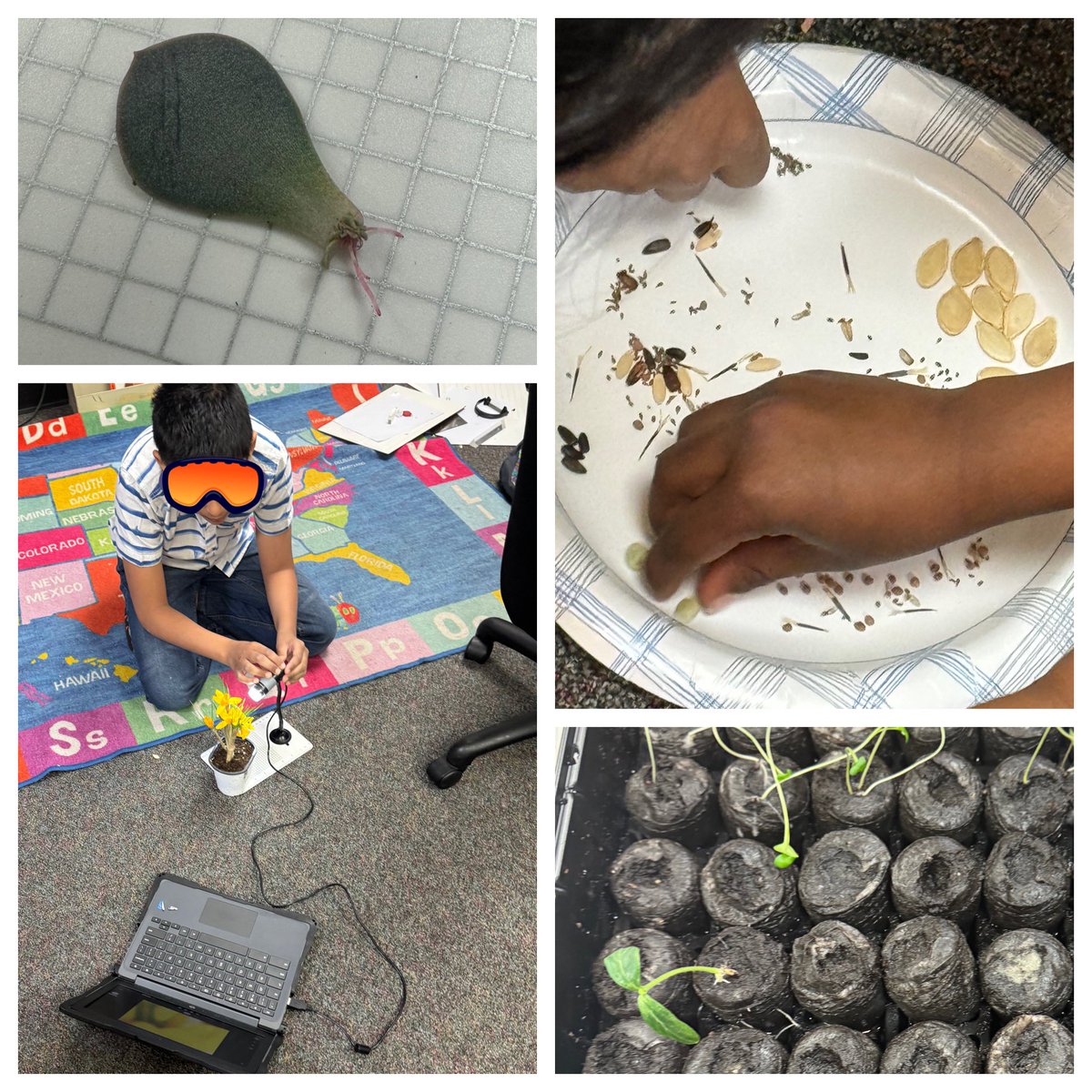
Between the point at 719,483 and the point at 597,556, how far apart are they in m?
0.09

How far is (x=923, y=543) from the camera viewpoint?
0.54 m

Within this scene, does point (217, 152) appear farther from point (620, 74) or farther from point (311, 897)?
point (311, 897)

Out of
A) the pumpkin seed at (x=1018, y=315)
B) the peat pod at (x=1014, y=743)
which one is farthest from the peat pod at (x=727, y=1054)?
the pumpkin seed at (x=1018, y=315)

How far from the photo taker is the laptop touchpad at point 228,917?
2.90ft

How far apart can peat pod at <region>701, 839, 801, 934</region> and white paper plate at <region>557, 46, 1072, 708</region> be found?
0.11m

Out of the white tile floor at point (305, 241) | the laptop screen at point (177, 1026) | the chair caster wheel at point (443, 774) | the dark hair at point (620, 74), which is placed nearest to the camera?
the dark hair at point (620, 74)

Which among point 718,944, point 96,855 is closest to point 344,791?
point 96,855

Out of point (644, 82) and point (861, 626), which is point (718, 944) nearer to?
point (861, 626)

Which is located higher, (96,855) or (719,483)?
(719,483)

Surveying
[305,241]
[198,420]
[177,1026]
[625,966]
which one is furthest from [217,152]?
[177,1026]

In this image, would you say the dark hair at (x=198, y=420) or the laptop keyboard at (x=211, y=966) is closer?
the dark hair at (x=198, y=420)

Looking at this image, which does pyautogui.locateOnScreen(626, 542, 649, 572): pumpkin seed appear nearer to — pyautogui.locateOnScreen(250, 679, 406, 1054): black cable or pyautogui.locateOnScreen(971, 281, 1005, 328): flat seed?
pyautogui.locateOnScreen(971, 281, 1005, 328): flat seed

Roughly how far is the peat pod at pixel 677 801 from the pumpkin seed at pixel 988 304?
366mm

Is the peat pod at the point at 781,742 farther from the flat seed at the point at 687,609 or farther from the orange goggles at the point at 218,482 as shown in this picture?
the orange goggles at the point at 218,482
